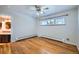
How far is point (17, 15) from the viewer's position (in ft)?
7.65

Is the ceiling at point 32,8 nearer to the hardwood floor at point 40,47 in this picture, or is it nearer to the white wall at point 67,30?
the white wall at point 67,30

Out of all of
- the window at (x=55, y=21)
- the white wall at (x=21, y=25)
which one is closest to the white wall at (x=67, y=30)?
the window at (x=55, y=21)

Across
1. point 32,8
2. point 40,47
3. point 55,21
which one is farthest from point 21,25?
point 55,21

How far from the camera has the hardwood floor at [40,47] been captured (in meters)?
2.28

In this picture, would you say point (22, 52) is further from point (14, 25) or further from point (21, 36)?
point (14, 25)

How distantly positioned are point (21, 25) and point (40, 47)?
57cm

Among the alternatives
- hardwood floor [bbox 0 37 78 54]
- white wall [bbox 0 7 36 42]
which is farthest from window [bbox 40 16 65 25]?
hardwood floor [bbox 0 37 78 54]

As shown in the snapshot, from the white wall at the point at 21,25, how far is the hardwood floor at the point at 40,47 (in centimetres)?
12

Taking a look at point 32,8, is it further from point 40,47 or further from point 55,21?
point 40,47
